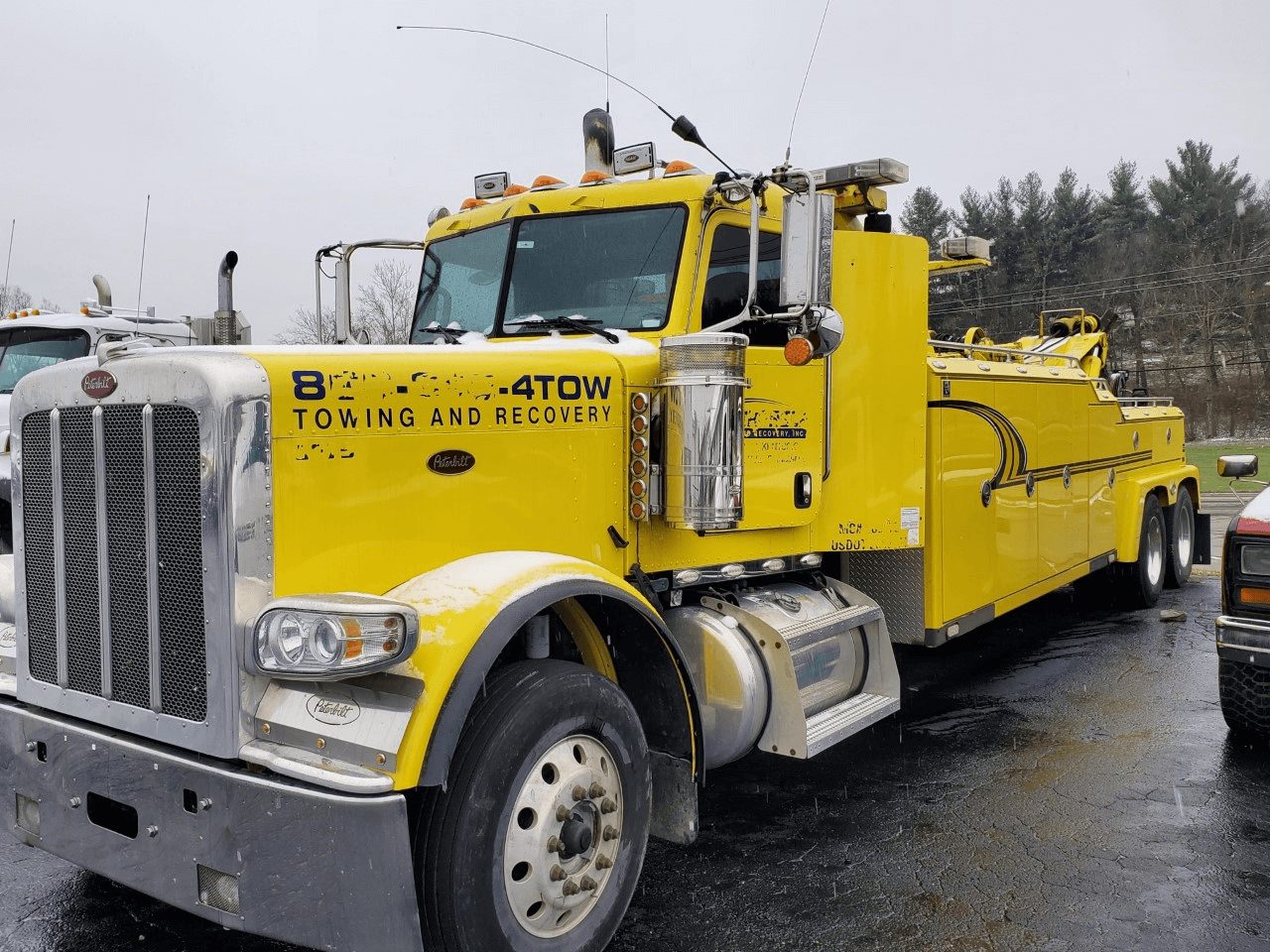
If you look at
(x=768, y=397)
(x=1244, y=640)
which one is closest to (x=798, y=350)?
(x=768, y=397)

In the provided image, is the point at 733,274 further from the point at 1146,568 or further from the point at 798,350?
the point at 1146,568

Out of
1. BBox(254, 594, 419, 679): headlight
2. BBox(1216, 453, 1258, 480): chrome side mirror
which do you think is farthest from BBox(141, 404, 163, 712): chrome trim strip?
BBox(1216, 453, 1258, 480): chrome side mirror

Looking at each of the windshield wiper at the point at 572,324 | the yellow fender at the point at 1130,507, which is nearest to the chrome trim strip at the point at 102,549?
the windshield wiper at the point at 572,324

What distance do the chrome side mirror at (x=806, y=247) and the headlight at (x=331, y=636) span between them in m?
1.86

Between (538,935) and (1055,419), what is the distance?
17.1 ft

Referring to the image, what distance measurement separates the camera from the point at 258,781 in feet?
8.89

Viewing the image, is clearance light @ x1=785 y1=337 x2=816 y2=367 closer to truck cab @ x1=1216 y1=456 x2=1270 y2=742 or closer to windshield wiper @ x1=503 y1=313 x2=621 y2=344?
windshield wiper @ x1=503 y1=313 x2=621 y2=344

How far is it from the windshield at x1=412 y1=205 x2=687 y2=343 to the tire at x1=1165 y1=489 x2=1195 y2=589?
7372 mm

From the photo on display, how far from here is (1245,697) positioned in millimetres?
5266

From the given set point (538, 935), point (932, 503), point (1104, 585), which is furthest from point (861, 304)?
point (1104, 585)

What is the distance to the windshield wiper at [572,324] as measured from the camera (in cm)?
411

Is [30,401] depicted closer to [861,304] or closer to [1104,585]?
[861,304]

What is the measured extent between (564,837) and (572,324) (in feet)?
6.54

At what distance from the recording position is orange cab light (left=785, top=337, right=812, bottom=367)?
13.1 feet
